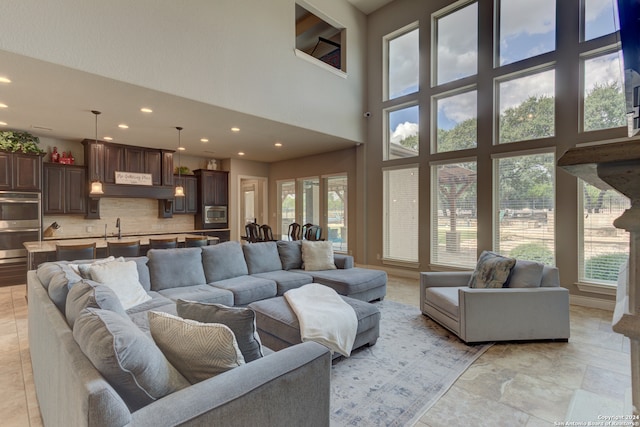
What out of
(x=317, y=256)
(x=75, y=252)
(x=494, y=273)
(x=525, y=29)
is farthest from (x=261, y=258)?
(x=525, y=29)

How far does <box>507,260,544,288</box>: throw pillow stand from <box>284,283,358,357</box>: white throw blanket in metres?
1.71

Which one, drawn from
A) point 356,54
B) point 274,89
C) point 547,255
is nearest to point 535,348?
point 547,255

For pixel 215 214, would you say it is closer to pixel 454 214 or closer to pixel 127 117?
pixel 127 117

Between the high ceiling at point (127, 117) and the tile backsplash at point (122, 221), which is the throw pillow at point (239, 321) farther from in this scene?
the tile backsplash at point (122, 221)

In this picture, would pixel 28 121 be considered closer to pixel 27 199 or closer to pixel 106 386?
pixel 27 199

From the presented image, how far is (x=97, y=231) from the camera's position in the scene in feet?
21.9

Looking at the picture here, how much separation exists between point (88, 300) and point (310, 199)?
674 cm

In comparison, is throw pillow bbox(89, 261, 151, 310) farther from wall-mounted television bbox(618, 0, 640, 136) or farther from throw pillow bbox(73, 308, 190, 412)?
wall-mounted television bbox(618, 0, 640, 136)

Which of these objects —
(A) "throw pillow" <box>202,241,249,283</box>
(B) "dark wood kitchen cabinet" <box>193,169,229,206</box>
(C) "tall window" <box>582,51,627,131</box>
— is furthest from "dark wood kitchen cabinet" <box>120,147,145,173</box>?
(C) "tall window" <box>582,51,627,131</box>

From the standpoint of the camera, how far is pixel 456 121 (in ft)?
18.3

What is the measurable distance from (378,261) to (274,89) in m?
3.98

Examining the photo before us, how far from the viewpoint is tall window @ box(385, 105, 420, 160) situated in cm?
617

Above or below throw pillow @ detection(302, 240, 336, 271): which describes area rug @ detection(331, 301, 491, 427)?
below

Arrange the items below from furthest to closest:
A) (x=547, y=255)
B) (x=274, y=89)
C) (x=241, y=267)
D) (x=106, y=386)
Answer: (x=274, y=89), (x=547, y=255), (x=241, y=267), (x=106, y=386)
